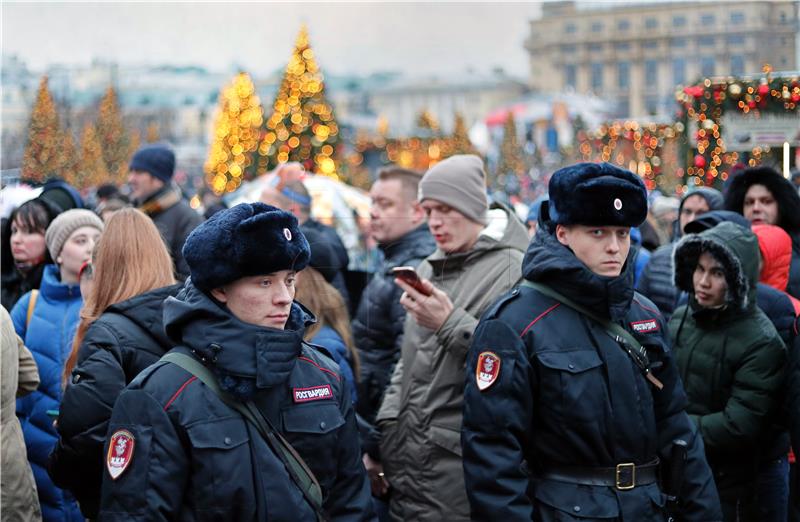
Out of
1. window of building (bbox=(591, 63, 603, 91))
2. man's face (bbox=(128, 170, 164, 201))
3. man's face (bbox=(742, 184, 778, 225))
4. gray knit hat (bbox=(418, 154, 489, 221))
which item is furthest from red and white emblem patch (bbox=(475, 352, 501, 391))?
window of building (bbox=(591, 63, 603, 91))

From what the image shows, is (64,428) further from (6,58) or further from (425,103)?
(425,103)

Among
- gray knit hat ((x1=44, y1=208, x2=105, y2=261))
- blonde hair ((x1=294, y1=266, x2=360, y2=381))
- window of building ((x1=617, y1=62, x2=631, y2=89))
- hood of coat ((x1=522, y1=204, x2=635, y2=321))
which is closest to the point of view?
hood of coat ((x1=522, y1=204, x2=635, y2=321))

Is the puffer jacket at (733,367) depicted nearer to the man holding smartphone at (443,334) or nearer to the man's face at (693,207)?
the man holding smartphone at (443,334)

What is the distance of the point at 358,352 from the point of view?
512 centimetres

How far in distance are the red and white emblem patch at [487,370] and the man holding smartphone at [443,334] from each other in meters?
0.68

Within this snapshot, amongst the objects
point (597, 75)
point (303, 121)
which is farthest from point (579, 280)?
point (597, 75)

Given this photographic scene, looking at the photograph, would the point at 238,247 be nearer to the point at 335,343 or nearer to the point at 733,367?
the point at 335,343

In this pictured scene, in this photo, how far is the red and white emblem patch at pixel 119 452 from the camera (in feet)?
8.82

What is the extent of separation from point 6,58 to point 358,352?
21.6ft

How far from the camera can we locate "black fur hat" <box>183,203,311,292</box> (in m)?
2.80

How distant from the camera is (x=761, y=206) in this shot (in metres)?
5.94

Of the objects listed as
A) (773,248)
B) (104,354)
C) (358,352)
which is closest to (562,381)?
(104,354)

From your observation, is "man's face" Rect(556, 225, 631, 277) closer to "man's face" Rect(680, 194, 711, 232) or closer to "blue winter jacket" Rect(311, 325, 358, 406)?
"blue winter jacket" Rect(311, 325, 358, 406)

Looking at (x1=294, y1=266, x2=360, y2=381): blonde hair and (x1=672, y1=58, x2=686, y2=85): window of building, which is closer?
(x1=294, y1=266, x2=360, y2=381): blonde hair
